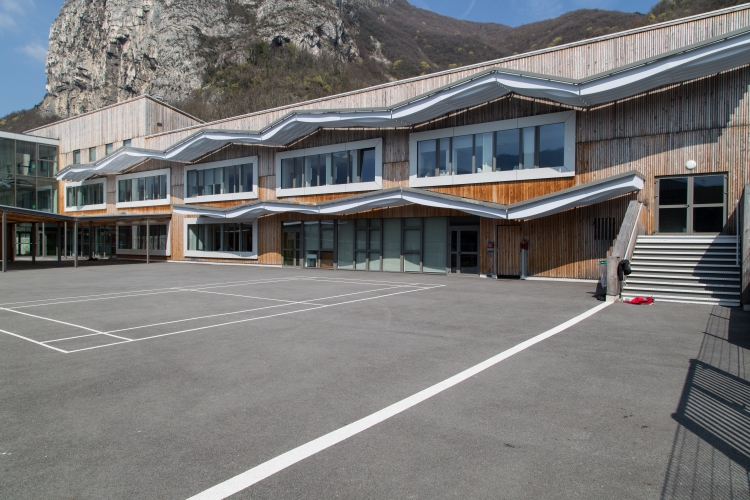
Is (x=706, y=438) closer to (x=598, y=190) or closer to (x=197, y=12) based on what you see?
(x=598, y=190)

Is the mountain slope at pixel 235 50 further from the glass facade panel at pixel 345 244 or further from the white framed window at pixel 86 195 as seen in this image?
the glass facade panel at pixel 345 244

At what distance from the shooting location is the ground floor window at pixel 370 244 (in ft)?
71.3

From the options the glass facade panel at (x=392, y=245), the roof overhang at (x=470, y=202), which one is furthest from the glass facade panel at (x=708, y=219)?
the glass facade panel at (x=392, y=245)

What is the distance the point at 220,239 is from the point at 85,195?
1783cm

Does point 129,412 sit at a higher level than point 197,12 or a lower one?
lower

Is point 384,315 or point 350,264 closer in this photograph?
point 384,315

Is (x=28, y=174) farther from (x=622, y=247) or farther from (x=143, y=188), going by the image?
(x=622, y=247)

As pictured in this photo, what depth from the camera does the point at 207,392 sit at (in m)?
5.18

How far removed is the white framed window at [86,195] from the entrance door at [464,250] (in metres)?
30.5

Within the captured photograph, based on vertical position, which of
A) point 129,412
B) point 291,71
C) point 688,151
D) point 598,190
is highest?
point 291,71

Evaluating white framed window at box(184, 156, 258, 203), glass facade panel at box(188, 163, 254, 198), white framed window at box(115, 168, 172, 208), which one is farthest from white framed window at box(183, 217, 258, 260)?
white framed window at box(115, 168, 172, 208)

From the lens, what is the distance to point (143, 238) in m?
36.2

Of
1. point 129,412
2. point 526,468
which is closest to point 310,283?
point 129,412

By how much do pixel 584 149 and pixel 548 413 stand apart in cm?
1537
